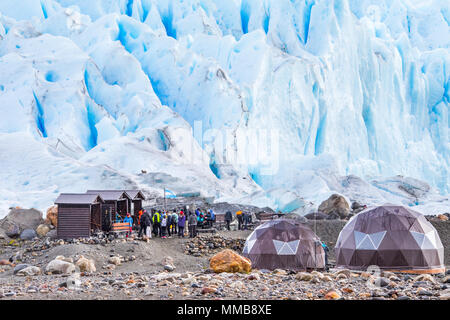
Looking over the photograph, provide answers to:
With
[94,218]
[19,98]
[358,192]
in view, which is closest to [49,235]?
[94,218]

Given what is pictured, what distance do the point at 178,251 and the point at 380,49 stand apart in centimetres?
4661

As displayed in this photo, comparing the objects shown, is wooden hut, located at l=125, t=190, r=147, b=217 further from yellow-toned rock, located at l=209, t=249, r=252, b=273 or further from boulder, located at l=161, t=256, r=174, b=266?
yellow-toned rock, located at l=209, t=249, r=252, b=273

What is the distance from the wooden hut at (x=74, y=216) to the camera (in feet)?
65.1

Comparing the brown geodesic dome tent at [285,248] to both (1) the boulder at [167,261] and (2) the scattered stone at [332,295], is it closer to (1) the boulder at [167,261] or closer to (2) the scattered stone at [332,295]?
(1) the boulder at [167,261]

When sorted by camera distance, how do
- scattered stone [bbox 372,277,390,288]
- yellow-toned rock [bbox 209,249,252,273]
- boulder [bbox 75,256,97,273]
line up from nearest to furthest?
scattered stone [bbox 372,277,390,288]
yellow-toned rock [bbox 209,249,252,273]
boulder [bbox 75,256,97,273]

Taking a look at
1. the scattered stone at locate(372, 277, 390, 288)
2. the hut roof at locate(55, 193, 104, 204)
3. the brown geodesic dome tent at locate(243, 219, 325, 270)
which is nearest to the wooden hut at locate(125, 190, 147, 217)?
the hut roof at locate(55, 193, 104, 204)

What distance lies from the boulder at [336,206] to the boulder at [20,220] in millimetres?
15966

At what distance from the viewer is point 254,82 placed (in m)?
48.7

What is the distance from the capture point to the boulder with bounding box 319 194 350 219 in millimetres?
31281

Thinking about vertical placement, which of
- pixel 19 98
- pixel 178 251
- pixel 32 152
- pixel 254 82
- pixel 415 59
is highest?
pixel 415 59

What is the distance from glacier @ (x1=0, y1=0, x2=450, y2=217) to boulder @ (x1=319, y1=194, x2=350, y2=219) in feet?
2.33

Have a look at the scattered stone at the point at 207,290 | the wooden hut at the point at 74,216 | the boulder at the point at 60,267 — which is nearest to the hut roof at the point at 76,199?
the wooden hut at the point at 74,216
